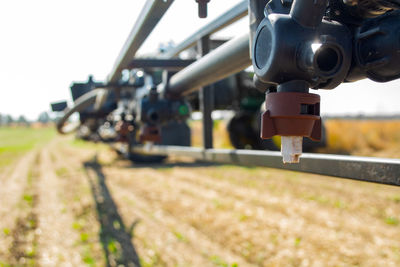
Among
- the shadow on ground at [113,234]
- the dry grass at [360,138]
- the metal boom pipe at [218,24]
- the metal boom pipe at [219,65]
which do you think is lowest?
the shadow on ground at [113,234]

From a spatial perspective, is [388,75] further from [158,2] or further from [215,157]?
[215,157]

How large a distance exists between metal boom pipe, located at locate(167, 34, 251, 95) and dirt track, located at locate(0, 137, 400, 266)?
5.77ft

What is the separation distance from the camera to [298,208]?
4398mm

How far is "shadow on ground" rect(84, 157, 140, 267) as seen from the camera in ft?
10.5

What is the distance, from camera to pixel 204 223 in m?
4.04

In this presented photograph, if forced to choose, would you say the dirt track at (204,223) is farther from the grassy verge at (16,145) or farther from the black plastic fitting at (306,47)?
the grassy verge at (16,145)

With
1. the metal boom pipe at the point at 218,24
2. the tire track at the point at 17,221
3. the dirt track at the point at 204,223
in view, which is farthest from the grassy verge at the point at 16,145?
the metal boom pipe at the point at 218,24

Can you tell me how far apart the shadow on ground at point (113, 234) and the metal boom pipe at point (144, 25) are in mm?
1863

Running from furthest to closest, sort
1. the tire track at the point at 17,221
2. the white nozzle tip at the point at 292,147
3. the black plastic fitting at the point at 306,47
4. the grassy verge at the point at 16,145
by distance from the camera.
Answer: the grassy verge at the point at 16,145, the tire track at the point at 17,221, the white nozzle tip at the point at 292,147, the black plastic fitting at the point at 306,47

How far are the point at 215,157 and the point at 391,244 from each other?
2.02 m

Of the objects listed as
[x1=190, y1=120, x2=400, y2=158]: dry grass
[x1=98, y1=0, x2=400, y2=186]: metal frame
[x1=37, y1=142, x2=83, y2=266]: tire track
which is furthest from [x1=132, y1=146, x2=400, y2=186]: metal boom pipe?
[x1=190, y1=120, x2=400, y2=158]: dry grass

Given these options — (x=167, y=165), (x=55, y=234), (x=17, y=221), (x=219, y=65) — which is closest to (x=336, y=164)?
(x=219, y=65)

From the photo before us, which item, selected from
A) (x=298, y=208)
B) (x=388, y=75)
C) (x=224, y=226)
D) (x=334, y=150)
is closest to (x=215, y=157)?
(x=388, y=75)

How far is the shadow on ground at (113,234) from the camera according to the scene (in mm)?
3192
